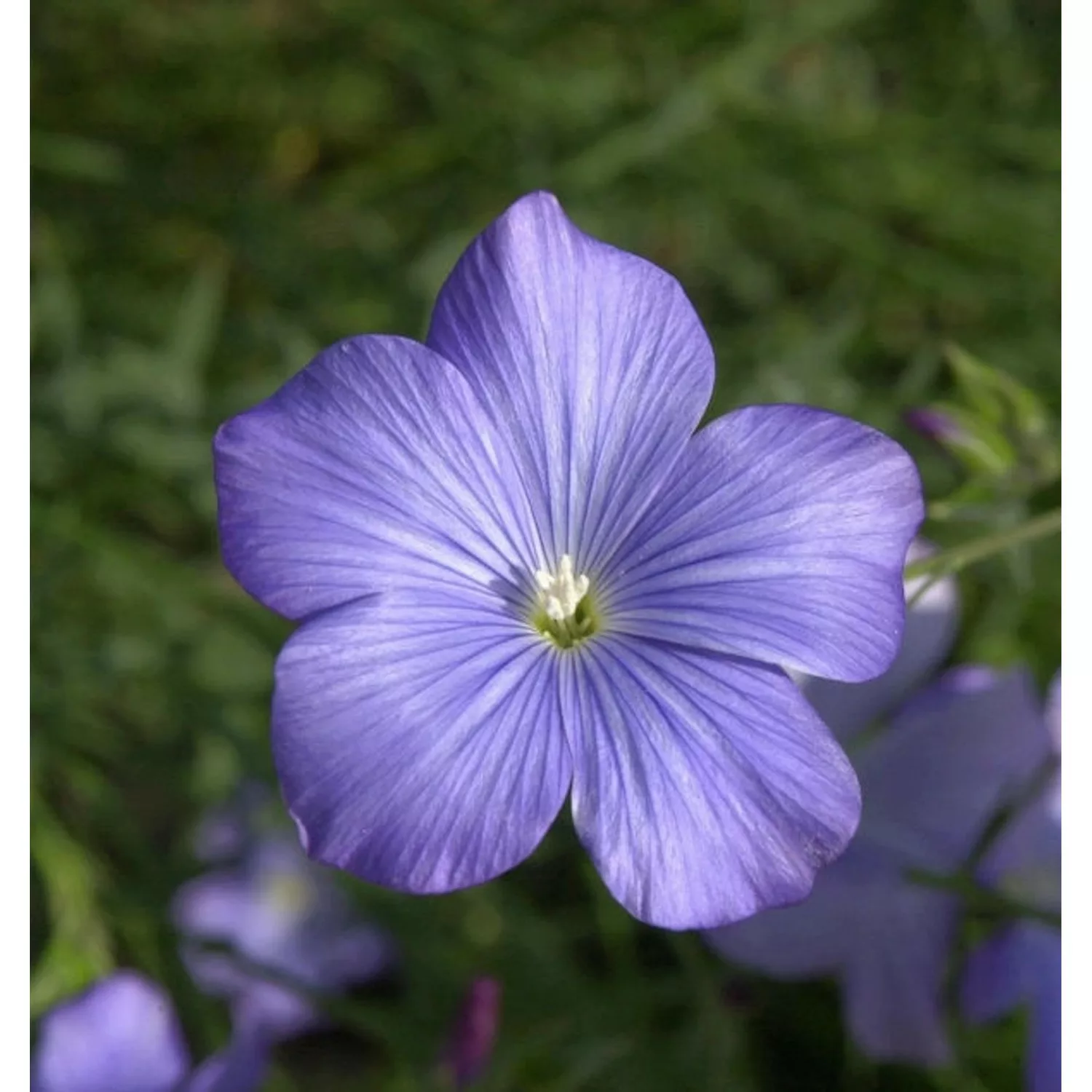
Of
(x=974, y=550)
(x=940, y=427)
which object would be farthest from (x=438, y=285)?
(x=974, y=550)

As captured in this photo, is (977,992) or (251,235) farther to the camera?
(251,235)

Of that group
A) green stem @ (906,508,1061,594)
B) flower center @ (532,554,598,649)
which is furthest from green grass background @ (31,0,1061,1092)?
flower center @ (532,554,598,649)

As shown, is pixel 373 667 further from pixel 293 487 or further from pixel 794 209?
pixel 794 209

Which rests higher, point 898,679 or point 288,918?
point 898,679

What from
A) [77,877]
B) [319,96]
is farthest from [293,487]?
[319,96]

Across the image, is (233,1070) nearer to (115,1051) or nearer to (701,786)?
(115,1051)

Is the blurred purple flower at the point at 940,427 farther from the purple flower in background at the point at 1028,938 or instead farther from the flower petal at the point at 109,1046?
the flower petal at the point at 109,1046
